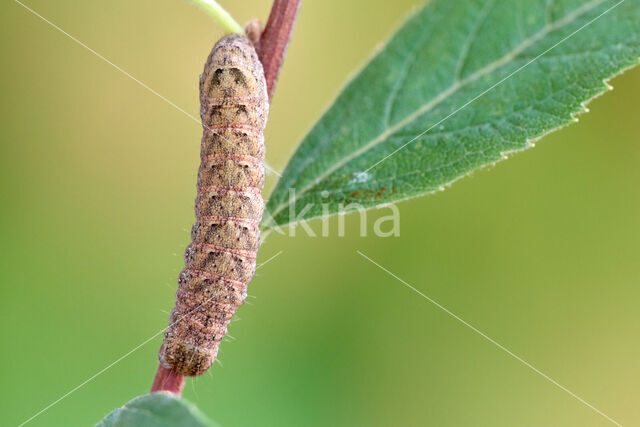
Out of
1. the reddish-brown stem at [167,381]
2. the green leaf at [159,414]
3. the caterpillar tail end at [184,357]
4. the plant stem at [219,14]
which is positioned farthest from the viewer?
the caterpillar tail end at [184,357]

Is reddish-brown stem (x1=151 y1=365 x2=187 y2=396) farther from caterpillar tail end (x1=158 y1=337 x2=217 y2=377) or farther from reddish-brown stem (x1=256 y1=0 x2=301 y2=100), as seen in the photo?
reddish-brown stem (x1=256 y1=0 x2=301 y2=100)

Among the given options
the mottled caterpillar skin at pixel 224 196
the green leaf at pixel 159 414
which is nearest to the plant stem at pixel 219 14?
the mottled caterpillar skin at pixel 224 196

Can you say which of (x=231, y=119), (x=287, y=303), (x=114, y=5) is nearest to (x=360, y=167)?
(x=231, y=119)

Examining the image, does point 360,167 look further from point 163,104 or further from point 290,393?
point 163,104

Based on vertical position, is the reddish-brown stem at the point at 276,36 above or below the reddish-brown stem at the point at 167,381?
above

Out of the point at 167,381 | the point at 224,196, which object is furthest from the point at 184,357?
the point at 224,196

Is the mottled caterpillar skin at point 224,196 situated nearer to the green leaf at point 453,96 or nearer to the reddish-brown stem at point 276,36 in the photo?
the reddish-brown stem at point 276,36
